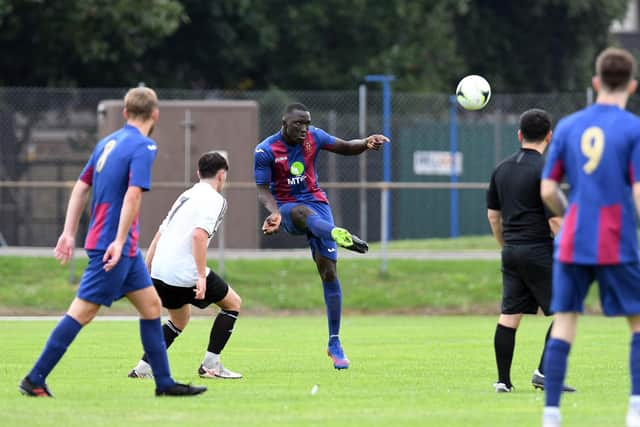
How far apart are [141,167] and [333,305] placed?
11.8ft

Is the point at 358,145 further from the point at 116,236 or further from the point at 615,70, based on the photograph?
the point at 615,70

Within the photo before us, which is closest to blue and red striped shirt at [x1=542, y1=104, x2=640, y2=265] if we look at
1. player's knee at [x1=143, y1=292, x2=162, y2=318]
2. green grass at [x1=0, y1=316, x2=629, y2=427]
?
green grass at [x1=0, y1=316, x2=629, y2=427]

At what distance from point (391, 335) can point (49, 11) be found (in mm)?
14813

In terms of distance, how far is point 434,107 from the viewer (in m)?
24.6

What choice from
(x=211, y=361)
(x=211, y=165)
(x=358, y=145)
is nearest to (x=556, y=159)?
(x=211, y=165)

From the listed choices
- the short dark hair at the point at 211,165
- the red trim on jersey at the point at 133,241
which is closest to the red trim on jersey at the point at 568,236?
the red trim on jersey at the point at 133,241

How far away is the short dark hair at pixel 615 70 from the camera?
7.19 m

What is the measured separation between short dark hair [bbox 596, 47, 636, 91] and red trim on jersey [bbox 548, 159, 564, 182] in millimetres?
477

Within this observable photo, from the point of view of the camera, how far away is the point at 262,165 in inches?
451

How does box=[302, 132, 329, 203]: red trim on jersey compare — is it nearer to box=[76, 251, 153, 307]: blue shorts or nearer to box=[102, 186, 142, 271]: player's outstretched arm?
box=[76, 251, 153, 307]: blue shorts

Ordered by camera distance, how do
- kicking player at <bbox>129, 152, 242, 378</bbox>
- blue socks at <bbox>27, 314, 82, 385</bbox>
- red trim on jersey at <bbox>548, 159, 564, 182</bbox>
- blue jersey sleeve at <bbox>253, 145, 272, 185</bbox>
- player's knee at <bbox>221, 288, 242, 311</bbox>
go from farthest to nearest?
1. blue jersey sleeve at <bbox>253, 145, 272, 185</bbox>
2. player's knee at <bbox>221, 288, 242, 311</bbox>
3. kicking player at <bbox>129, 152, 242, 378</bbox>
4. blue socks at <bbox>27, 314, 82, 385</bbox>
5. red trim on jersey at <bbox>548, 159, 564, 182</bbox>

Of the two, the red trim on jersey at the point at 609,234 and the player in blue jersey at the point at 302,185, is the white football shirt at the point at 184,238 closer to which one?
the player in blue jersey at the point at 302,185

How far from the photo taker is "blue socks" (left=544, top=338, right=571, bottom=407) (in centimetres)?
718

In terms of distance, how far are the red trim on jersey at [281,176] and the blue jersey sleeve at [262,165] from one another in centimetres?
6
